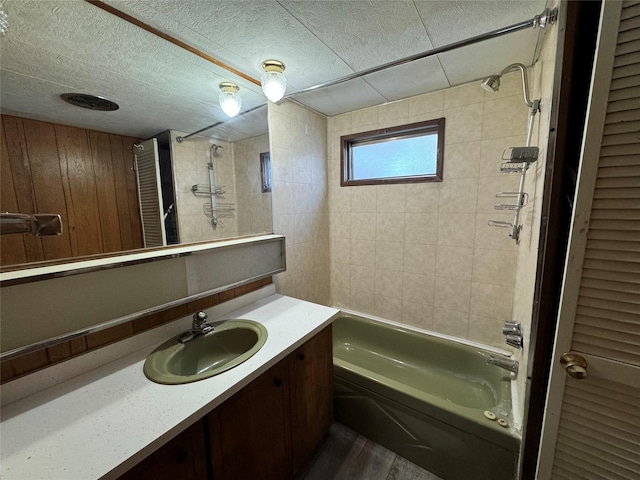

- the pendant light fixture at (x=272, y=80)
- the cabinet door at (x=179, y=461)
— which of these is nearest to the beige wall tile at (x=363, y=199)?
the pendant light fixture at (x=272, y=80)

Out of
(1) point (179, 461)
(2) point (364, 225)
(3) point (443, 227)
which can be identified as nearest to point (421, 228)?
(3) point (443, 227)

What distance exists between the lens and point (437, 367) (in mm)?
1944

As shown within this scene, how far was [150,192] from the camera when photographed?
3.82 ft

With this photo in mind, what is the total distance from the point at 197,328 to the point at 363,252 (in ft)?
5.15

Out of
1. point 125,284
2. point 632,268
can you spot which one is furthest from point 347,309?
point 632,268

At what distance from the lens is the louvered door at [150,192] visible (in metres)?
1.12

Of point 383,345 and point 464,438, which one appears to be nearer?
point 464,438

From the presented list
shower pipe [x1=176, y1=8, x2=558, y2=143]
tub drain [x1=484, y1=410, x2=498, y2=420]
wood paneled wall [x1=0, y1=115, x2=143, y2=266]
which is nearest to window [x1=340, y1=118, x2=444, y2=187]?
shower pipe [x1=176, y1=8, x2=558, y2=143]

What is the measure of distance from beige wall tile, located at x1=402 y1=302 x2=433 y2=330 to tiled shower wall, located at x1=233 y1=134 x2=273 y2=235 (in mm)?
1395

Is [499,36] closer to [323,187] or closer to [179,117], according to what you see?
[323,187]

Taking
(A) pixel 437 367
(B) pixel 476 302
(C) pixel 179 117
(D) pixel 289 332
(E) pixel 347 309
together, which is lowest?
(A) pixel 437 367

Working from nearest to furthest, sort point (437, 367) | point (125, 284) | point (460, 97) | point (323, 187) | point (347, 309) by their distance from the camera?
point (125, 284), point (460, 97), point (437, 367), point (323, 187), point (347, 309)

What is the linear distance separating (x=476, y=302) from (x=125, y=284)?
2209 mm

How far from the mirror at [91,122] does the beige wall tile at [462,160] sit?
Answer: 63.3 inches
